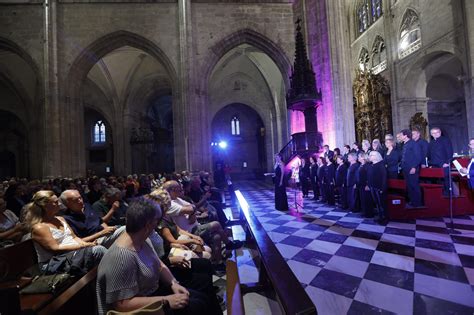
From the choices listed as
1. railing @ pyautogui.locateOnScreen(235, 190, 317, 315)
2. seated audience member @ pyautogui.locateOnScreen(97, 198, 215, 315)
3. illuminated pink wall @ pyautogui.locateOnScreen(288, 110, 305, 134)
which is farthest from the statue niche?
seated audience member @ pyautogui.locateOnScreen(97, 198, 215, 315)

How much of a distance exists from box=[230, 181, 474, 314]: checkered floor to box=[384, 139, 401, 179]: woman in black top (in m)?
1.28

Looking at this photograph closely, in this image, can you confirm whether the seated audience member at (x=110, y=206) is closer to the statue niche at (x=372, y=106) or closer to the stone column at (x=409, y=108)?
the stone column at (x=409, y=108)

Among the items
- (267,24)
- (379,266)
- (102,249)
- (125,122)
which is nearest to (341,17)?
(267,24)

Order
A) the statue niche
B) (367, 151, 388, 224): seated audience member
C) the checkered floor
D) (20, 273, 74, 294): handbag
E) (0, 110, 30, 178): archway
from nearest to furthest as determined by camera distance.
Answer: (20, 273, 74, 294): handbag → the checkered floor → (367, 151, 388, 224): seated audience member → the statue niche → (0, 110, 30, 178): archway

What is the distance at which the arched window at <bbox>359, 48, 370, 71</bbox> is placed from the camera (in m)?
18.5

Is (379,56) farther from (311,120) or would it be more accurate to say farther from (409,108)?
(311,120)

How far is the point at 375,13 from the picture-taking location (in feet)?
56.3

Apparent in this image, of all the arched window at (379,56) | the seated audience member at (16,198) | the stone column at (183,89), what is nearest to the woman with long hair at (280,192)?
the seated audience member at (16,198)

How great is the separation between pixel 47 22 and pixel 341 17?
1363 cm

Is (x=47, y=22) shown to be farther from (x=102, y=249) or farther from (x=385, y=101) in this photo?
(x=385, y=101)

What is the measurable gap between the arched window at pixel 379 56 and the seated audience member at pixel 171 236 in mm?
18250

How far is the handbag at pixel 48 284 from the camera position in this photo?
1.73 metres

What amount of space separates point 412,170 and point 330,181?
224 cm

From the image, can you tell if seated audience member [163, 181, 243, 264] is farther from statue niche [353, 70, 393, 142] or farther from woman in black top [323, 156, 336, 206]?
statue niche [353, 70, 393, 142]
